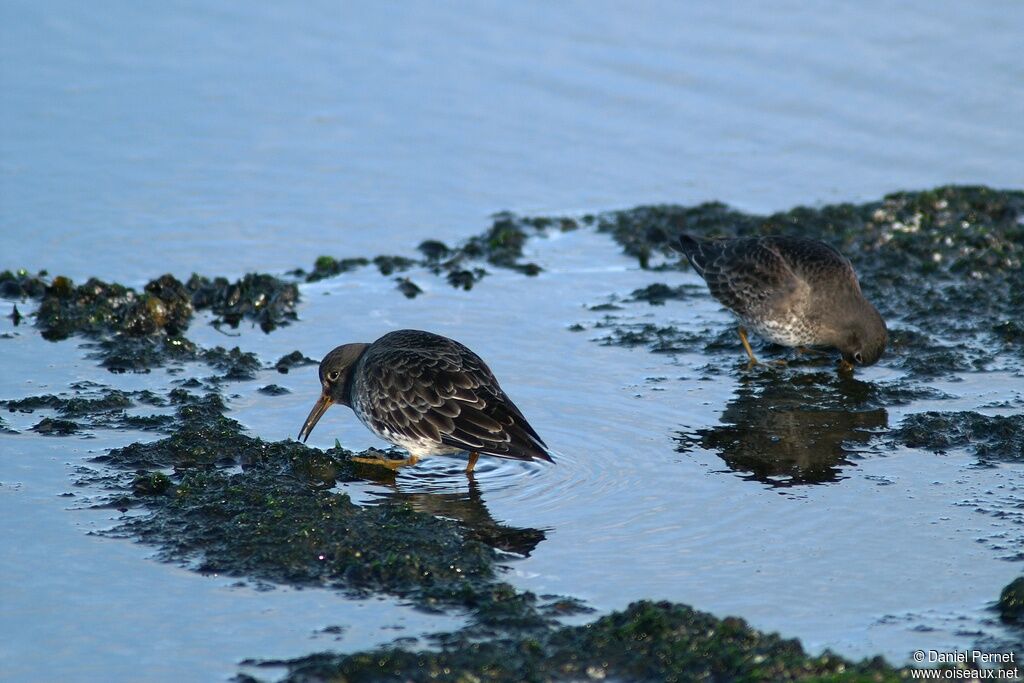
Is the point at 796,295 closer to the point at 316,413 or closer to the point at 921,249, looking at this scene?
the point at 921,249

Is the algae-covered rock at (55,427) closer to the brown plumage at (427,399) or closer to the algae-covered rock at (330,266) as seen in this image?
the brown plumage at (427,399)

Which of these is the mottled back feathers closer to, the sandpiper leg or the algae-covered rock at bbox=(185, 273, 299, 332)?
the algae-covered rock at bbox=(185, 273, 299, 332)

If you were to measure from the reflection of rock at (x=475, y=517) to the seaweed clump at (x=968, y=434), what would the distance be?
8.72 ft

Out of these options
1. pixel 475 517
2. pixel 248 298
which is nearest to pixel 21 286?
pixel 248 298

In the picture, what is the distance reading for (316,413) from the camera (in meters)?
8.69

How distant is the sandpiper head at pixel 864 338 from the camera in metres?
9.80

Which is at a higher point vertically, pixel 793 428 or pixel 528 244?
pixel 528 244

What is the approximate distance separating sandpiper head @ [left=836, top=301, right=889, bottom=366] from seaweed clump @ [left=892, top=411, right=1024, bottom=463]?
3.38 ft

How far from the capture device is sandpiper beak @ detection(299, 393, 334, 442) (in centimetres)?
855

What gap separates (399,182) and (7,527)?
6.41 m

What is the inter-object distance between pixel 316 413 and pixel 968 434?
3.96m

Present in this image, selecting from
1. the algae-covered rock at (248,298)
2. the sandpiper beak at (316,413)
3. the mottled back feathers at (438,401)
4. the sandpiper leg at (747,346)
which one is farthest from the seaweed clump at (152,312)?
the sandpiper leg at (747,346)

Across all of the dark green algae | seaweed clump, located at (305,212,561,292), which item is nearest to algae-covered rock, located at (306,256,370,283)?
seaweed clump, located at (305,212,561,292)

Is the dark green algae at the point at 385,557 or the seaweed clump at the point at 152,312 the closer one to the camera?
the dark green algae at the point at 385,557
